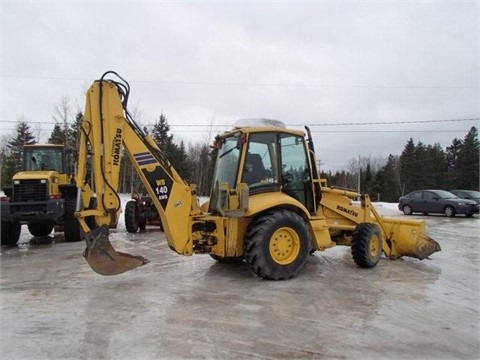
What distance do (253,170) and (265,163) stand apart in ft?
0.96

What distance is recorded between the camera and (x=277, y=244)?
7.34 meters

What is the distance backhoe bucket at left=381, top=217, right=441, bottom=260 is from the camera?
943 centimetres

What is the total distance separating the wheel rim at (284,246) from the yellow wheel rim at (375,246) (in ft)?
6.66

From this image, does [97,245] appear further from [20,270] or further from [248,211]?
[20,270]

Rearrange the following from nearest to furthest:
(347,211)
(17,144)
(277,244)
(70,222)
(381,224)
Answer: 1. (277,244)
2. (347,211)
3. (381,224)
4. (70,222)
5. (17,144)

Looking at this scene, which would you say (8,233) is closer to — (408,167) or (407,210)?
(407,210)

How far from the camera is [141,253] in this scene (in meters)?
10.9

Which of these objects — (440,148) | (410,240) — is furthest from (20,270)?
(440,148)

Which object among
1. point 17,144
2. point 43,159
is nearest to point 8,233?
point 43,159

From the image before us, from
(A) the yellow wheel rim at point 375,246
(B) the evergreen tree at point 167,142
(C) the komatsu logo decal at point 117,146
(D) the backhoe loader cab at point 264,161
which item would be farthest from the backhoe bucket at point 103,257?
(B) the evergreen tree at point 167,142

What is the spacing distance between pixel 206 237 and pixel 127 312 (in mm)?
2193

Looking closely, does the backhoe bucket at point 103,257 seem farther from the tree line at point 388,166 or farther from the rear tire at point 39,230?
the tree line at point 388,166

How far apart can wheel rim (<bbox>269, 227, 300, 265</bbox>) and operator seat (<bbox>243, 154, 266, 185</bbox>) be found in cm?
102

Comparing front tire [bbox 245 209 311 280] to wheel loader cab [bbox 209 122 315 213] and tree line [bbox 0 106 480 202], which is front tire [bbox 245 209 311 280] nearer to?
wheel loader cab [bbox 209 122 315 213]
